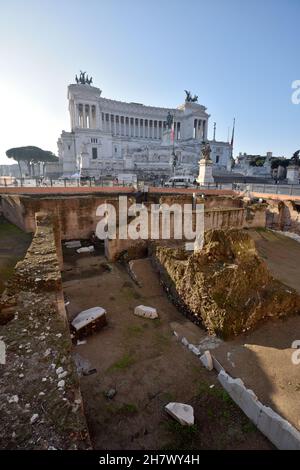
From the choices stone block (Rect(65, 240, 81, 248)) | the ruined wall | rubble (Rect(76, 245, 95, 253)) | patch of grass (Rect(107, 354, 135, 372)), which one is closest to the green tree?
stone block (Rect(65, 240, 81, 248))

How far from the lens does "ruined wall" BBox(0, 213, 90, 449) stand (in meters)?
2.18

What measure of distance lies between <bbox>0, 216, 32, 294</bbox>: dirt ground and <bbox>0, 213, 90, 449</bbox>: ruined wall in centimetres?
313

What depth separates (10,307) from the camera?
4012mm

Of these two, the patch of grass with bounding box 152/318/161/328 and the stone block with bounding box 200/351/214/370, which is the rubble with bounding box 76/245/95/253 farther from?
the stone block with bounding box 200/351/214/370

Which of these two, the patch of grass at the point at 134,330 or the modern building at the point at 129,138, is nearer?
the patch of grass at the point at 134,330

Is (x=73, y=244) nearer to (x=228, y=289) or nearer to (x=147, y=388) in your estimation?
(x=228, y=289)

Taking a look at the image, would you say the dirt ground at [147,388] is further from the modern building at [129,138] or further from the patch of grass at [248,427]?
the modern building at [129,138]

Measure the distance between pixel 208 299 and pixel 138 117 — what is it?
74.3 metres

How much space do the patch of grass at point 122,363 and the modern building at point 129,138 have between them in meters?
41.3

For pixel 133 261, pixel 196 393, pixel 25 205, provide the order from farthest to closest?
1. pixel 25 205
2. pixel 133 261
3. pixel 196 393

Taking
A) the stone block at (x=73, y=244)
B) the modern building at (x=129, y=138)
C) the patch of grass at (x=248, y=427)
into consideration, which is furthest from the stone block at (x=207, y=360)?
→ the modern building at (x=129, y=138)

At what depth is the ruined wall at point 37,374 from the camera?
218 centimetres

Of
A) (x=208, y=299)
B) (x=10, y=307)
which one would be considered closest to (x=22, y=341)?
(x=10, y=307)
